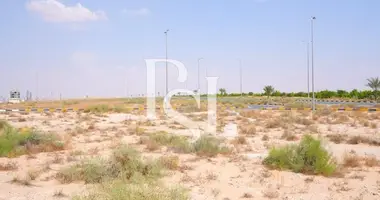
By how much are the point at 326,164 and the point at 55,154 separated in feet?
30.2

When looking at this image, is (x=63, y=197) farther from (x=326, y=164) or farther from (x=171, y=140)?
(x=171, y=140)

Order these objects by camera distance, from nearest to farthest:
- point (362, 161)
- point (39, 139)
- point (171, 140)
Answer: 1. point (362, 161)
2. point (39, 139)
3. point (171, 140)

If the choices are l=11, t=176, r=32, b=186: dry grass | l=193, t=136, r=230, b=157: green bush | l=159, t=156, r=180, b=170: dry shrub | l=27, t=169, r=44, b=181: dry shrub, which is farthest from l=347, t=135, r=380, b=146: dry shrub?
l=11, t=176, r=32, b=186: dry grass

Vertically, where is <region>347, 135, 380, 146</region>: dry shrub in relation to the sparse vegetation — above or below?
below

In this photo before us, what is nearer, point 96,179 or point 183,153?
point 96,179

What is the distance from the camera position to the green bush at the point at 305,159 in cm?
1042

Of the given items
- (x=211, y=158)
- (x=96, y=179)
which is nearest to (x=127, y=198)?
(x=96, y=179)

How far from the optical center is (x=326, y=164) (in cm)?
1042

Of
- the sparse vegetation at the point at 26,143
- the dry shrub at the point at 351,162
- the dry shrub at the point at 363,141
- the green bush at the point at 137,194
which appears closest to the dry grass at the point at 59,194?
the green bush at the point at 137,194

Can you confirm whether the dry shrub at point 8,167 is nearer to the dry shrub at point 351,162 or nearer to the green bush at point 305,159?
the green bush at point 305,159

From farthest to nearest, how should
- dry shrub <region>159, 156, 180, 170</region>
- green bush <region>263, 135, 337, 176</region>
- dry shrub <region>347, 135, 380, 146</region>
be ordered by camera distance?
1. dry shrub <region>347, 135, 380, 146</region>
2. dry shrub <region>159, 156, 180, 170</region>
3. green bush <region>263, 135, 337, 176</region>

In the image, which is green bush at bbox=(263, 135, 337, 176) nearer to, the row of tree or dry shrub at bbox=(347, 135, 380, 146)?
dry shrub at bbox=(347, 135, 380, 146)

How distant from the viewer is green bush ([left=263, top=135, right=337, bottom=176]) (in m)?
10.4

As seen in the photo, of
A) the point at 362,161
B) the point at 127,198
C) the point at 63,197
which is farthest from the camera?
the point at 362,161
